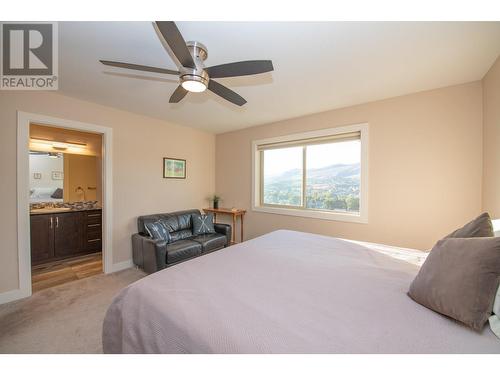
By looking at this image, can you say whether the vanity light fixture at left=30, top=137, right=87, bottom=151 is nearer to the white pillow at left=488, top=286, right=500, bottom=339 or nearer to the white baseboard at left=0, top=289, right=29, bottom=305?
the white baseboard at left=0, top=289, right=29, bottom=305

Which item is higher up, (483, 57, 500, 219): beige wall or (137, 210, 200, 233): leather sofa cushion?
(483, 57, 500, 219): beige wall

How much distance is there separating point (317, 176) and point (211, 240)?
2093 millimetres

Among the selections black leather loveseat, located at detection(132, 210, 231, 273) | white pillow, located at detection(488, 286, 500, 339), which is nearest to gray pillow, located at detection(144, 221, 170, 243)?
black leather loveseat, located at detection(132, 210, 231, 273)

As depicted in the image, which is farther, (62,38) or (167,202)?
(167,202)

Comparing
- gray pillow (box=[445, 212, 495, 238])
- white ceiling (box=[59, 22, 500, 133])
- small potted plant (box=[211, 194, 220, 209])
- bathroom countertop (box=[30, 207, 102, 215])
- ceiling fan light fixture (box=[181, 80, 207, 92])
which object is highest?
white ceiling (box=[59, 22, 500, 133])

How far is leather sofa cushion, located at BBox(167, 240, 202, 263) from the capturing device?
108 inches

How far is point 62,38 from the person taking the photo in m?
1.56

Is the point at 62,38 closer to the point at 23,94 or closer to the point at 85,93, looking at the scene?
the point at 85,93

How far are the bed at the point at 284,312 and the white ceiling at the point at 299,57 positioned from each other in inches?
69.2

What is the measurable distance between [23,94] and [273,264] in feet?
11.1

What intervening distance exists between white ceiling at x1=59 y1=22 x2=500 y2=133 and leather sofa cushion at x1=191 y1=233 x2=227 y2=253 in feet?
6.94

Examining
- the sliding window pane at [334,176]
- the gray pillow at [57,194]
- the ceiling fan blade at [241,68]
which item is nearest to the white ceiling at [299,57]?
the ceiling fan blade at [241,68]
